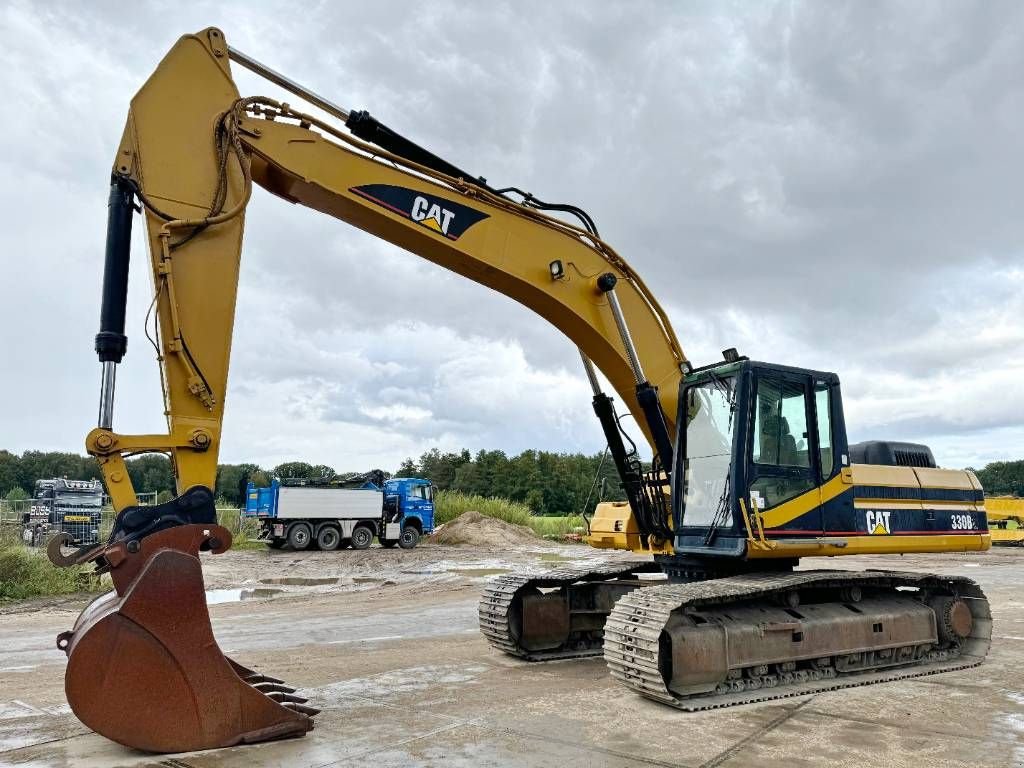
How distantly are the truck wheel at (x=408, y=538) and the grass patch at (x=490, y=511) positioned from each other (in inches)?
295

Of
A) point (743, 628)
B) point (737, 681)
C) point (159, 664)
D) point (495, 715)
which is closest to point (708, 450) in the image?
point (743, 628)

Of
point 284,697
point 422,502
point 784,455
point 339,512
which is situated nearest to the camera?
point 284,697

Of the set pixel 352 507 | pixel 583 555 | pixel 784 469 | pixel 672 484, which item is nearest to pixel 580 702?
pixel 672 484

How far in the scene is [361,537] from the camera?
2822cm

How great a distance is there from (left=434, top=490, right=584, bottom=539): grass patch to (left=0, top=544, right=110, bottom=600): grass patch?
73.2 feet

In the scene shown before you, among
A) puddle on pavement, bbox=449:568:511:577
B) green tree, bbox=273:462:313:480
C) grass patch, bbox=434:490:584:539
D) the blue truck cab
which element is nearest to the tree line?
green tree, bbox=273:462:313:480

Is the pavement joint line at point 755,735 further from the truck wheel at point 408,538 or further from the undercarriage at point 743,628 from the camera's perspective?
the truck wheel at point 408,538

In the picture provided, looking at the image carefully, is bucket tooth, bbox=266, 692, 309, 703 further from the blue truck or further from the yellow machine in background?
the yellow machine in background

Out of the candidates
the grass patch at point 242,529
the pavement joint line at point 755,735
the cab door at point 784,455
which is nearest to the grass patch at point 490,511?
the grass patch at point 242,529

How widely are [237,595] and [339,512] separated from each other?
12.4 metres

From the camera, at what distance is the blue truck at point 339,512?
88.2 feet

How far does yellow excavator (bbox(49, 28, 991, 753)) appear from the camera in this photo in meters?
4.96

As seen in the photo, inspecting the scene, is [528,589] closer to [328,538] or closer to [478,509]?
[328,538]

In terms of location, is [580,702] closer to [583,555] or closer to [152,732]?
[152,732]
